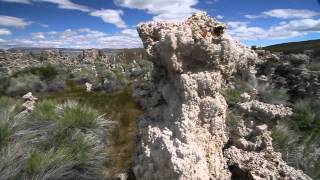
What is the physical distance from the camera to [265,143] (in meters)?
5.32

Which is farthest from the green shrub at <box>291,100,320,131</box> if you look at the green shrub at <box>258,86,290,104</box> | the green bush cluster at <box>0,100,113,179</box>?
the green shrub at <box>258,86,290,104</box>

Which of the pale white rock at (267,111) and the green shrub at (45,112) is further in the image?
the green shrub at (45,112)

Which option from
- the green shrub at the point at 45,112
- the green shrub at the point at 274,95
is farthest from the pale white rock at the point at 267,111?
the green shrub at the point at 274,95

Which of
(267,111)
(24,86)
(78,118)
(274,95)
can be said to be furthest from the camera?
(24,86)

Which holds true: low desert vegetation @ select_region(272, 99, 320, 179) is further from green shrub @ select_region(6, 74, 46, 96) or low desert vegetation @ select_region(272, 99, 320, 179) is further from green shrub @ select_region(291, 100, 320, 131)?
green shrub @ select_region(6, 74, 46, 96)

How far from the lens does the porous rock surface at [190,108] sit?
14.5ft

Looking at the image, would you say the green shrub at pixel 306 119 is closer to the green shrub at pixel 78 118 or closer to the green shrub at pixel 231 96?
the green shrub at pixel 231 96

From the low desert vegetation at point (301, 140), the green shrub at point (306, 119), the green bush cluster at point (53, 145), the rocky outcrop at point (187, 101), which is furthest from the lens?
the green shrub at point (306, 119)

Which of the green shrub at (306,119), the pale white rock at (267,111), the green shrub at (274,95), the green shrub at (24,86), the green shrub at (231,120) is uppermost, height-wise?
the pale white rock at (267,111)

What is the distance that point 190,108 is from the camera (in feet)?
15.4

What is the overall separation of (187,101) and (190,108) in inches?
3.7

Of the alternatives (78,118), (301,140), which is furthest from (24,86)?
(301,140)

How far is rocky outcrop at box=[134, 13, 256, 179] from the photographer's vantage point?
440 cm

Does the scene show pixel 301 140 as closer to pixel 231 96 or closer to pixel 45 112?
pixel 231 96
